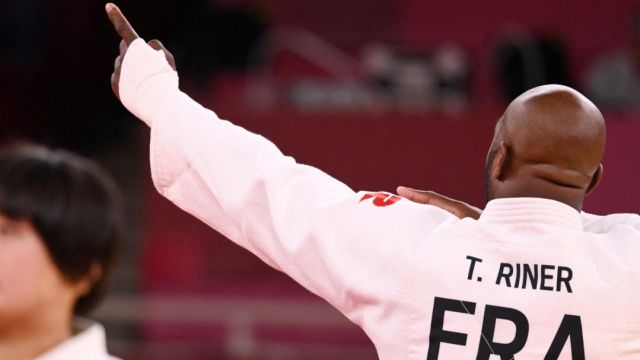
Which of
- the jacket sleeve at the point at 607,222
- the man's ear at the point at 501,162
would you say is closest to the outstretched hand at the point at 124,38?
the man's ear at the point at 501,162

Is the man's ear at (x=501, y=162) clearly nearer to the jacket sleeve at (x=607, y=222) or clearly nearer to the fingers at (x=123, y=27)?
the jacket sleeve at (x=607, y=222)

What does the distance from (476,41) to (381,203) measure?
7.70 m

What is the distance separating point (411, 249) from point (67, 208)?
61cm

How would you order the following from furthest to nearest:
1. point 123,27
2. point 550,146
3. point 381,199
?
point 123,27 → point 381,199 → point 550,146

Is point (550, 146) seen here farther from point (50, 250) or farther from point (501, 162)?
point (50, 250)

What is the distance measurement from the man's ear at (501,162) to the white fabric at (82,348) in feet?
2.47

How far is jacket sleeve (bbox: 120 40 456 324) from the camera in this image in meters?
2.03

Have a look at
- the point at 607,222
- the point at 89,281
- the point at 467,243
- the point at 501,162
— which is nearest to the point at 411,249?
the point at 467,243

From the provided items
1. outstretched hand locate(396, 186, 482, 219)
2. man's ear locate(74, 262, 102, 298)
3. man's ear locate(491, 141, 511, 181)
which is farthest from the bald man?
man's ear locate(74, 262, 102, 298)

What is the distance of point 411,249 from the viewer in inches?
78.7

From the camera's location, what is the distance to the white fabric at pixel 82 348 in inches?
78.5

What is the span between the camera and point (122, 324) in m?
7.00

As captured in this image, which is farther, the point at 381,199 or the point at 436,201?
the point at 436,201

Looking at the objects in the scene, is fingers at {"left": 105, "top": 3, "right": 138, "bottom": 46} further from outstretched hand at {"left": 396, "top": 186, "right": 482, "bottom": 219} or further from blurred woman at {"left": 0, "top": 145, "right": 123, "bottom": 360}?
outstretched hand at {"left": 396, "top": 186, "right": 482, "bottom": 219}
